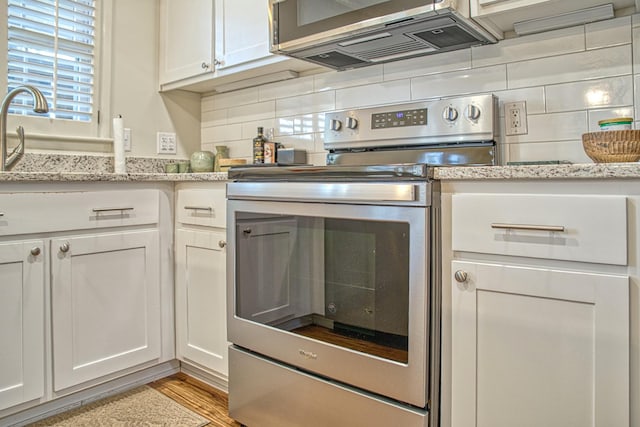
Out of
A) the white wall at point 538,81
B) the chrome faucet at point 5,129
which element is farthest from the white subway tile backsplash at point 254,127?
the chrome faucet at point 5,129

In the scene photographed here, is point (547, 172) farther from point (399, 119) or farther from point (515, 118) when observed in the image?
point (399, 119)

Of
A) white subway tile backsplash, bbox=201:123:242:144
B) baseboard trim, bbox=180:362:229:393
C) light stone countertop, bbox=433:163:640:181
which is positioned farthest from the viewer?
white subway tile backsplash, bbox=201:123:242:144

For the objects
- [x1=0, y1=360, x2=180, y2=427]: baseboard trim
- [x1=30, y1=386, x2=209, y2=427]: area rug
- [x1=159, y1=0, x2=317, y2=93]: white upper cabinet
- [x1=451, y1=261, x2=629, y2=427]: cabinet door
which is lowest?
[x1=30, y1=386, x2=209, y2=427]: area rug

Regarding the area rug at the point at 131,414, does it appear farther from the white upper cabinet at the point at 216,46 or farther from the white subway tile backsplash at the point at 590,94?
the white subway tile backsplash at the point at 590,94

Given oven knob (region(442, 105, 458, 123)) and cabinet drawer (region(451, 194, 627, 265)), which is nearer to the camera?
cabinet drawer (region(451, 194, 627, 265))

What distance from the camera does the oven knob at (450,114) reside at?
160 cm

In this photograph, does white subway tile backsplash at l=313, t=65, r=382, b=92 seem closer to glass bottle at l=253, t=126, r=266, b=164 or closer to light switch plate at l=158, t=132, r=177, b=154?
glass bottle at l=253, t=126, r=266, b=164

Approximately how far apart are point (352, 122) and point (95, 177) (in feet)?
3.42

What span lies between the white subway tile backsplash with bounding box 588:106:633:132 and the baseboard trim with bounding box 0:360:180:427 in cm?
197

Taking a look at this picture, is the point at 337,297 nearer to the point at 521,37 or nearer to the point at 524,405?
the point at 524,405

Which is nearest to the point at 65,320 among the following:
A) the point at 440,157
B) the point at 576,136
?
the point at 440,157

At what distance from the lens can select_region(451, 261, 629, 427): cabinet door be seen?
98cm

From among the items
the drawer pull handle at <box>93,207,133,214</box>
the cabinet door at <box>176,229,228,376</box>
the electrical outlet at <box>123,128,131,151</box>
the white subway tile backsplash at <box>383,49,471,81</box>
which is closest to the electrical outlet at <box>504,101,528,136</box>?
the white subway tile backsplash at <box>383,49,471,81</box>

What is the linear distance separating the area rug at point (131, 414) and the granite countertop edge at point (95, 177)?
91 cm
